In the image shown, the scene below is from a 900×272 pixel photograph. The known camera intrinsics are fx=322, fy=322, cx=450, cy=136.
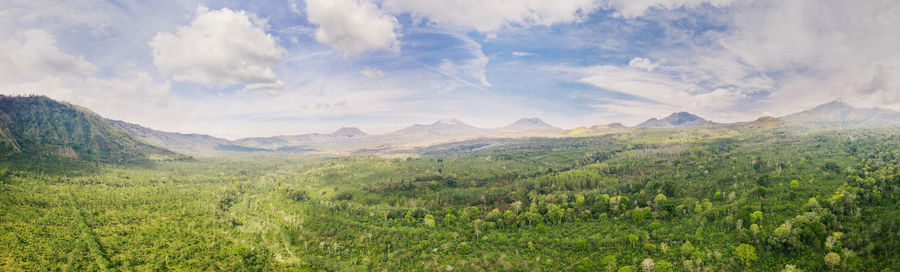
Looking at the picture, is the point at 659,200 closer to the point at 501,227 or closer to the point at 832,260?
the point at 832,260

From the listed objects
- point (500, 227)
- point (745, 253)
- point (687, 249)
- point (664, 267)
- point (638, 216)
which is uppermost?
point (638, 216)

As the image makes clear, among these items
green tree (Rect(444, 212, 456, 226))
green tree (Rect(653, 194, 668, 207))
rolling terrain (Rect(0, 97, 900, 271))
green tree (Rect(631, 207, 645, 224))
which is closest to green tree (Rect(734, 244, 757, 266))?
rolling terrain (Rect(0, 97, 900, 271))

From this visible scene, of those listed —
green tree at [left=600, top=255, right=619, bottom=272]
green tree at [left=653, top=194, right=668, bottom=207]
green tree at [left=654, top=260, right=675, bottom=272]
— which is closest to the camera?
green tree at [left=654, top=260, right=675, bottom=272]

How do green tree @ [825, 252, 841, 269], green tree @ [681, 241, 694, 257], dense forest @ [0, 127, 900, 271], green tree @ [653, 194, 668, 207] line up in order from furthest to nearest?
green tree @ [653, 194, 668, 207]
green tree @ [681, 241, 694, 257]
dense forest @ [0, 127, 900, 271]
green tree @ [825, 252, 841, 269]

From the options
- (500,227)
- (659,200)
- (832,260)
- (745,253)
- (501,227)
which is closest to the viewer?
(832,260)

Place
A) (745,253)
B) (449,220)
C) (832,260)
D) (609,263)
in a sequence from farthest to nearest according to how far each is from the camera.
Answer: (449,220)
(609,263)
(745,253)
(832,260)

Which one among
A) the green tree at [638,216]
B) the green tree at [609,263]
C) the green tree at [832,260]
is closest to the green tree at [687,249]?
the green tree at [609,263]

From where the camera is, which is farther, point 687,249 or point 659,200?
point 659,200

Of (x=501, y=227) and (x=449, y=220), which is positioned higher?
(x=449, y=220)

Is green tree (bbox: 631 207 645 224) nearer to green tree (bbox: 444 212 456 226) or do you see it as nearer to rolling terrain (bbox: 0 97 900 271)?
rolling terrain (bbox: 0 97 900 271)

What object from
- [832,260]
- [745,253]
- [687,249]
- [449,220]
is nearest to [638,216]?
[687,249]
